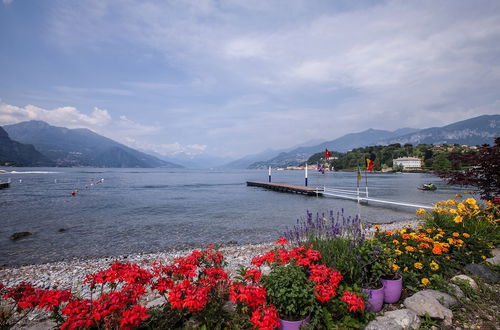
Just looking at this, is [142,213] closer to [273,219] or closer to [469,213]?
[273,219]

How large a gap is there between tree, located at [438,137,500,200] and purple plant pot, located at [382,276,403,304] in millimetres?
6341

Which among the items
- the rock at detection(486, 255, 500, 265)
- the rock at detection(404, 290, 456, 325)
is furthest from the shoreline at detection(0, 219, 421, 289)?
the rock at detection(404, 290, 456, 325)

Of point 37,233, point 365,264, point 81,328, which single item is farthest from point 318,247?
point 37,233

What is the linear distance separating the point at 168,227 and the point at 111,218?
596 centimetres

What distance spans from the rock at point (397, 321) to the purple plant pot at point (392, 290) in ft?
1.45

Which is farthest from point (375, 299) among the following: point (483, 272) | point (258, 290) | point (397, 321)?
point (483, 272)

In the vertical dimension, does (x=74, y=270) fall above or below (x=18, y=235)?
above

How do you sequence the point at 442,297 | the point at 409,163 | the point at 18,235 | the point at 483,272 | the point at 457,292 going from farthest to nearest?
the point at 409,163 < the point at 18,235 < the point at 483,272 < the point at 457,292 < the point at 442,297

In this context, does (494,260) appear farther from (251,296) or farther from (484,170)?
(251,296)

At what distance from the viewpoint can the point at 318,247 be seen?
486cm

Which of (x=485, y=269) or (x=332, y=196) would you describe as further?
(x=332, y=196)

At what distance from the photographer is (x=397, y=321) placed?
3258 mm

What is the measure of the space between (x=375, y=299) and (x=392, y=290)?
441mm

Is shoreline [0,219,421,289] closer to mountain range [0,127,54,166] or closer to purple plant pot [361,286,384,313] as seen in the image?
purple plant pot [361,286,384,313]
